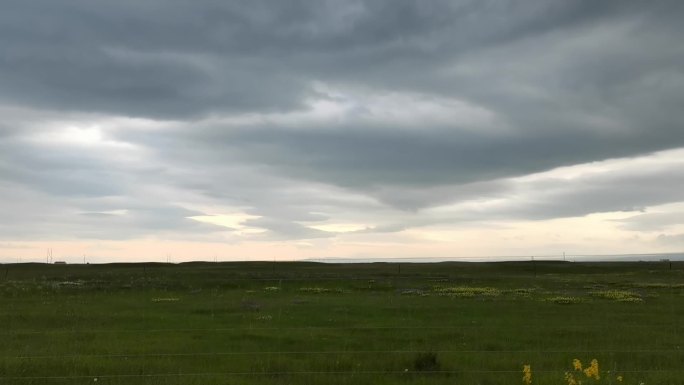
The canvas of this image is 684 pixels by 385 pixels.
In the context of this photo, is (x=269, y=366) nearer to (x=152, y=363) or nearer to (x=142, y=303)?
(x=152, y=363)

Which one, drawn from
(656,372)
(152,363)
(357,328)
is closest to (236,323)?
(357,328)

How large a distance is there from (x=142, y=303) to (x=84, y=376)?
66.2ft

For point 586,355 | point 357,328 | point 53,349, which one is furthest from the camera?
point 357,328

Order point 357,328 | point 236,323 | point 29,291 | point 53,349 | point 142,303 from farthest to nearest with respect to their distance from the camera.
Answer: point 29,291, point 142,303, point 236,323, point 357,328, point 53,349

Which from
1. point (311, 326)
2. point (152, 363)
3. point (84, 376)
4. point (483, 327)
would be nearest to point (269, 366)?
point (152, 363)

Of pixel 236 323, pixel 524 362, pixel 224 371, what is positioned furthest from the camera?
pixel 236 323

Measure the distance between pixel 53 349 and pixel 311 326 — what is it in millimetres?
8719

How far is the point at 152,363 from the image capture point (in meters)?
13.1

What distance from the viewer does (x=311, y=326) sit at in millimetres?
21062

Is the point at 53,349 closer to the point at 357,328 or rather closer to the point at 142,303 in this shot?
the point at 357,328

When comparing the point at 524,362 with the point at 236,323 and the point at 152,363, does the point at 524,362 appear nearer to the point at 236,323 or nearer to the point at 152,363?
the point at 152,363

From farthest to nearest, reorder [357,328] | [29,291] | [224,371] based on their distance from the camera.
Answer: [29,291] < [357,328] < [224,371]

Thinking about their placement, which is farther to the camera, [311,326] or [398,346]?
[311,326]

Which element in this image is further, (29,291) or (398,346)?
(29,291)
